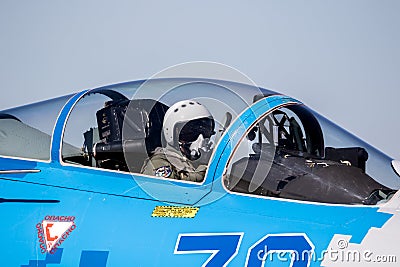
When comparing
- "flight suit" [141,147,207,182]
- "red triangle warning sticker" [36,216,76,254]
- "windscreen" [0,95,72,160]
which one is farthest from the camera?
"windscreen" [0,95,72,160]

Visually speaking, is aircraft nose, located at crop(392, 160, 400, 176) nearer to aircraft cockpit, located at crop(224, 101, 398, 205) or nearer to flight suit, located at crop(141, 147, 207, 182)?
aircraft cockpit, located at crop(224, 101, 398, 205)

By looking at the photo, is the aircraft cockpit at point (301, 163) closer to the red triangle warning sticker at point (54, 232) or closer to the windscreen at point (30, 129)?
the red triangle warning sticker at point (54, 232)

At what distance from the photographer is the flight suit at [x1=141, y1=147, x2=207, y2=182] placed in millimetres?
4559

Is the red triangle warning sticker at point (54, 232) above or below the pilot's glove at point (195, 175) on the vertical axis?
below

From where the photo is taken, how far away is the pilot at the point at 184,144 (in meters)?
4.60

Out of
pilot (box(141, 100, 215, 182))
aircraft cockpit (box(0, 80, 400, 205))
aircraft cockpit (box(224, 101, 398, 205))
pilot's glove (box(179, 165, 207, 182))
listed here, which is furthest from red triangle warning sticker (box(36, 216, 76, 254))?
aircraft cockpit (box(224, 101, 398, 205))

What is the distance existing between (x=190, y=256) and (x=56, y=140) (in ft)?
4.90

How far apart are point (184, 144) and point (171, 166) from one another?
0.74 feet

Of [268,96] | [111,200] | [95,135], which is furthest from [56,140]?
[268,96]

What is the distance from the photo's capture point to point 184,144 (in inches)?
191

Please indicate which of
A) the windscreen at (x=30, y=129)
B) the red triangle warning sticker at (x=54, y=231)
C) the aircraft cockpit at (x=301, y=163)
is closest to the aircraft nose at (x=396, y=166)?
the aircraft cockpit at (x=301, y=163)

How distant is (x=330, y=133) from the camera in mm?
4836

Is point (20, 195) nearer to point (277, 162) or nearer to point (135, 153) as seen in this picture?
point (135, 153)

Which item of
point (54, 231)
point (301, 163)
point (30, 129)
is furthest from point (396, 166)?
point (30, 129)
